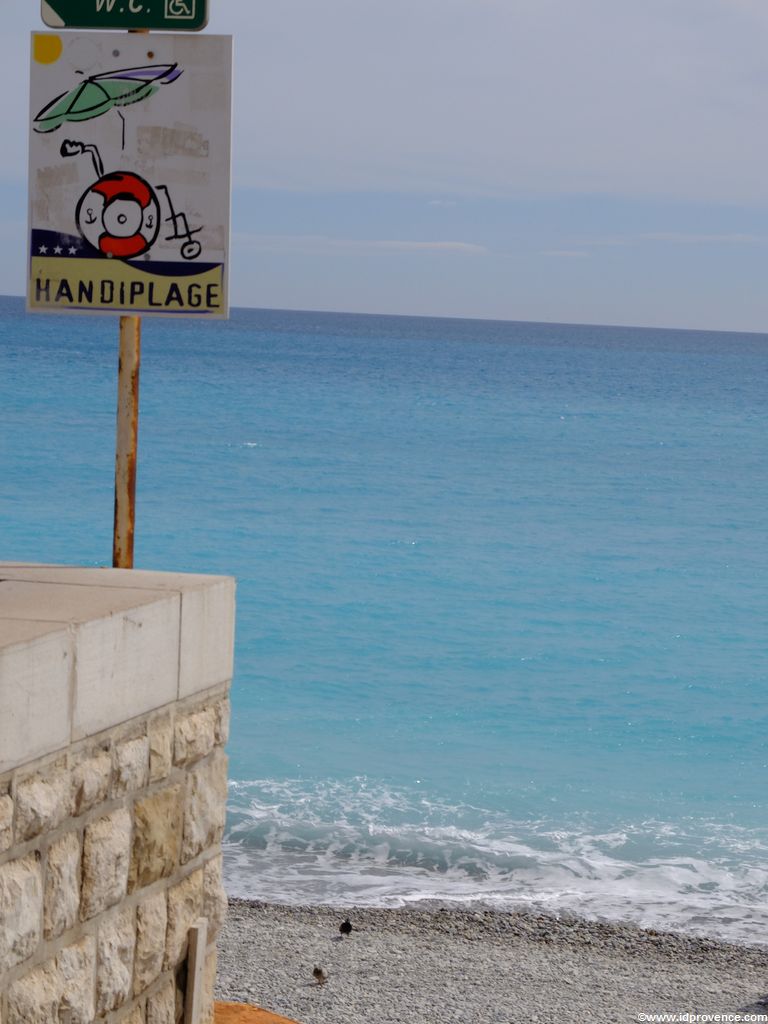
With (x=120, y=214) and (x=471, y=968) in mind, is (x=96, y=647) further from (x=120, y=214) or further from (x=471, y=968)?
(x=471, y=968)

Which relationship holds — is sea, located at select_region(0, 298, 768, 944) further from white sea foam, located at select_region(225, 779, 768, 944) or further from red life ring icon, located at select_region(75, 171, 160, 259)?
red life ring icon, located at select_region(75, 171, 160, 259)

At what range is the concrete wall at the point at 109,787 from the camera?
150 inches

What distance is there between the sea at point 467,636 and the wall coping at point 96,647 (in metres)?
5.75

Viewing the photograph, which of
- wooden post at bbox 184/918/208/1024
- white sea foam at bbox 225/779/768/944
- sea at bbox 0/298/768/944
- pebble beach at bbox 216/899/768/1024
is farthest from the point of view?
sea at bbox 0/298/768/944

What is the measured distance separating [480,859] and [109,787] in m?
7.71

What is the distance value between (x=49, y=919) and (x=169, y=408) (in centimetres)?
5387

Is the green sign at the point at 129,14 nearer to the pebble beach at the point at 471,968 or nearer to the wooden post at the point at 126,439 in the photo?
the wooden post at the point at 126,439

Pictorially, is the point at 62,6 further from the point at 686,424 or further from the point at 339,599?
the point at 686,424

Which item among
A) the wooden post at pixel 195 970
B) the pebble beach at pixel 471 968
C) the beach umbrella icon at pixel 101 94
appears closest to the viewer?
the wooden post at pixel 195 970

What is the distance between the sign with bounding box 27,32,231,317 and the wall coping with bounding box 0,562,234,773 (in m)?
1.18

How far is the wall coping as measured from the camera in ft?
12.3

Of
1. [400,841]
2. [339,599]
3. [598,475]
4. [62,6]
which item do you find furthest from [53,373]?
[62,6]

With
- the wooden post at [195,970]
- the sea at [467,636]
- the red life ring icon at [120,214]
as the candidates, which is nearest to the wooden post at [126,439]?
the red life ring icon at [120,214]

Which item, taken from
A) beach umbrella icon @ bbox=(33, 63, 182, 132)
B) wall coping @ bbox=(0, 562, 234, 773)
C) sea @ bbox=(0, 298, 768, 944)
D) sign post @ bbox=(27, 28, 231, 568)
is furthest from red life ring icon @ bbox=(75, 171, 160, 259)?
sea @ bbox=(0, 298, 768, 944)
